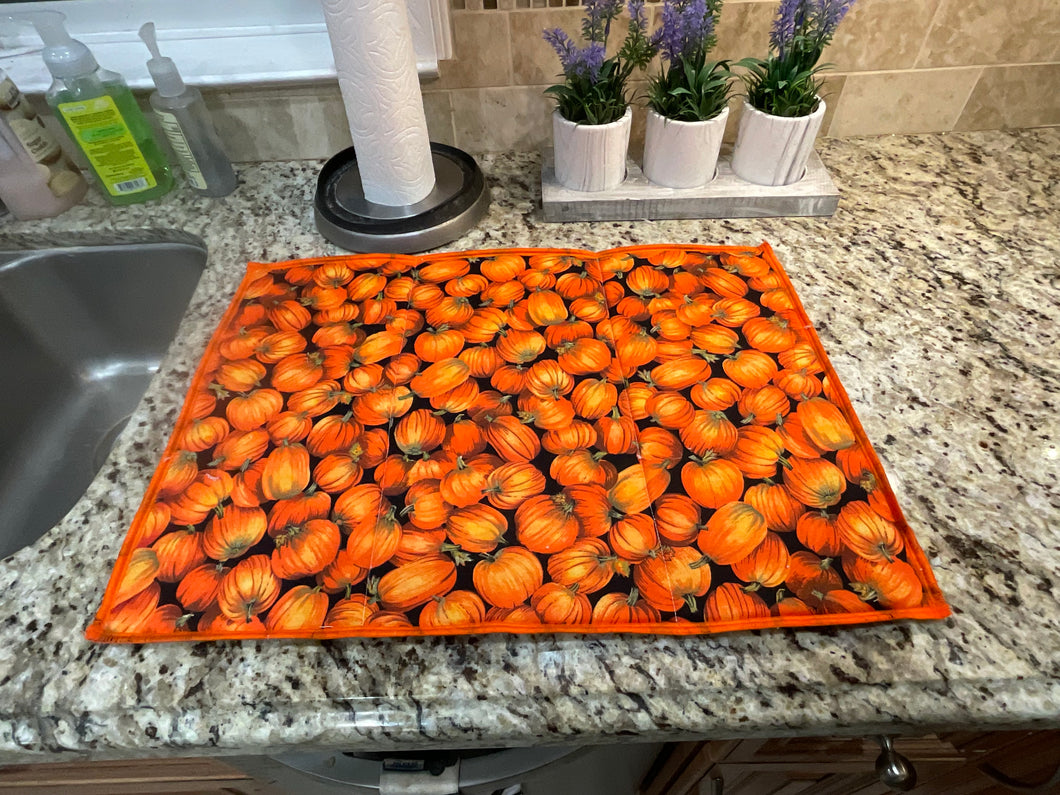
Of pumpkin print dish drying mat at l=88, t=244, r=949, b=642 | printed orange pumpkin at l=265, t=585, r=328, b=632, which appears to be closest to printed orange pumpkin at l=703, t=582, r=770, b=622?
pumpkin print dish drying mat at l=88, t=244, r=949, b=642

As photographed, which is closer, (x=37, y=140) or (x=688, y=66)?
(x=688, y=66)

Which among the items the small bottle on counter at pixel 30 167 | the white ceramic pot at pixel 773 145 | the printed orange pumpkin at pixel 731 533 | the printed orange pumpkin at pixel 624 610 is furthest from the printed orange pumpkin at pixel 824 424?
the small bottle on counter at pixel 30 167

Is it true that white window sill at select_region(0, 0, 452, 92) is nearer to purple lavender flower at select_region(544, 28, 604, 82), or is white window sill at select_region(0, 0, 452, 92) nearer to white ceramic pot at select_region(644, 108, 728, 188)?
purple lavender flower at select_region(544, 28, 604, 82)

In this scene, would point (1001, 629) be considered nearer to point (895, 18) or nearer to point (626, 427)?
point (626, 427)

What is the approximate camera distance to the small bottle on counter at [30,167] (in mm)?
786

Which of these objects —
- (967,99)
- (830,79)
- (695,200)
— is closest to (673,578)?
(695,200)

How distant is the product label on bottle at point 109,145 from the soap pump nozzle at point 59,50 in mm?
34

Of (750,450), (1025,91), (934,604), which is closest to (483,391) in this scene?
(750,450)

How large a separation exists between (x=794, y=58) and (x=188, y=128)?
29.7 inches

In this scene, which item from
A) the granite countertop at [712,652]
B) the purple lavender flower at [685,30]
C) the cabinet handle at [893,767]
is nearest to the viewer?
the granite countertop at [712,652]

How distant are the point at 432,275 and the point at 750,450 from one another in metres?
0.42

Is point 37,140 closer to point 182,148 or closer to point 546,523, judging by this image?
point 182,148

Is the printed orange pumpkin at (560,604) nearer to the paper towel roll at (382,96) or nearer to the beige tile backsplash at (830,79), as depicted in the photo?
the paper towel roll at (382,96)

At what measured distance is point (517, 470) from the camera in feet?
1.88
